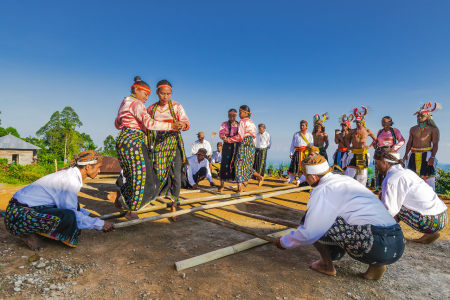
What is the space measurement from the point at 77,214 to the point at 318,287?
7.35ft

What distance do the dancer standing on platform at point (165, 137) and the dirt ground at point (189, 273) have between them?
88cm

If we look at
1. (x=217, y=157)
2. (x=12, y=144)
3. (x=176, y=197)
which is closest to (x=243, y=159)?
(x=176, y=197)

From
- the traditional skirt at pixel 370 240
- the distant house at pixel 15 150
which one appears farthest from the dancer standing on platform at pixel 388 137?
the distant house at pixel 15 150

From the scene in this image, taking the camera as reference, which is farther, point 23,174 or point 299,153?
point 23,174

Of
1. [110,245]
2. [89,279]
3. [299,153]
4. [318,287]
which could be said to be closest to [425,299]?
[318,287]

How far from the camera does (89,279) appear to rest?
2.12 m

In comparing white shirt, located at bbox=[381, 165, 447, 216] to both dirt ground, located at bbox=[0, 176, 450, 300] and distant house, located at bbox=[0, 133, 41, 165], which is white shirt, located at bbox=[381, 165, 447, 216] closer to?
dirt ground, located at bbox=[0, 176, 450, 300]

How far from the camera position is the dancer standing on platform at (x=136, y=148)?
10.9 ft

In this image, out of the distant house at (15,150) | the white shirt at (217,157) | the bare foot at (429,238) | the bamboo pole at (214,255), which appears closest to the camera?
the bamboo pole at (214,255)

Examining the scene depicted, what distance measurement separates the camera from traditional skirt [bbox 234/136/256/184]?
20.3ft

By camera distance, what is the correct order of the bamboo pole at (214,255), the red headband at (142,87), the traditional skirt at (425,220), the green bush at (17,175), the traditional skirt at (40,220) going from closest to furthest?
the bamboo pole at (214,255)
the traditional skirt at (40,220)
the traditional skirt at (425,220)
the red headband at (142,87)
the green bush at (17,175)

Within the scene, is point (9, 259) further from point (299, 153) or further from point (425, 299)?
point (299, 153)

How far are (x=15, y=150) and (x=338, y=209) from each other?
33.4 m

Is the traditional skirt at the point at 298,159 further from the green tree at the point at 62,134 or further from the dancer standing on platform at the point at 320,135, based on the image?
the green tree at the point at 62,134
